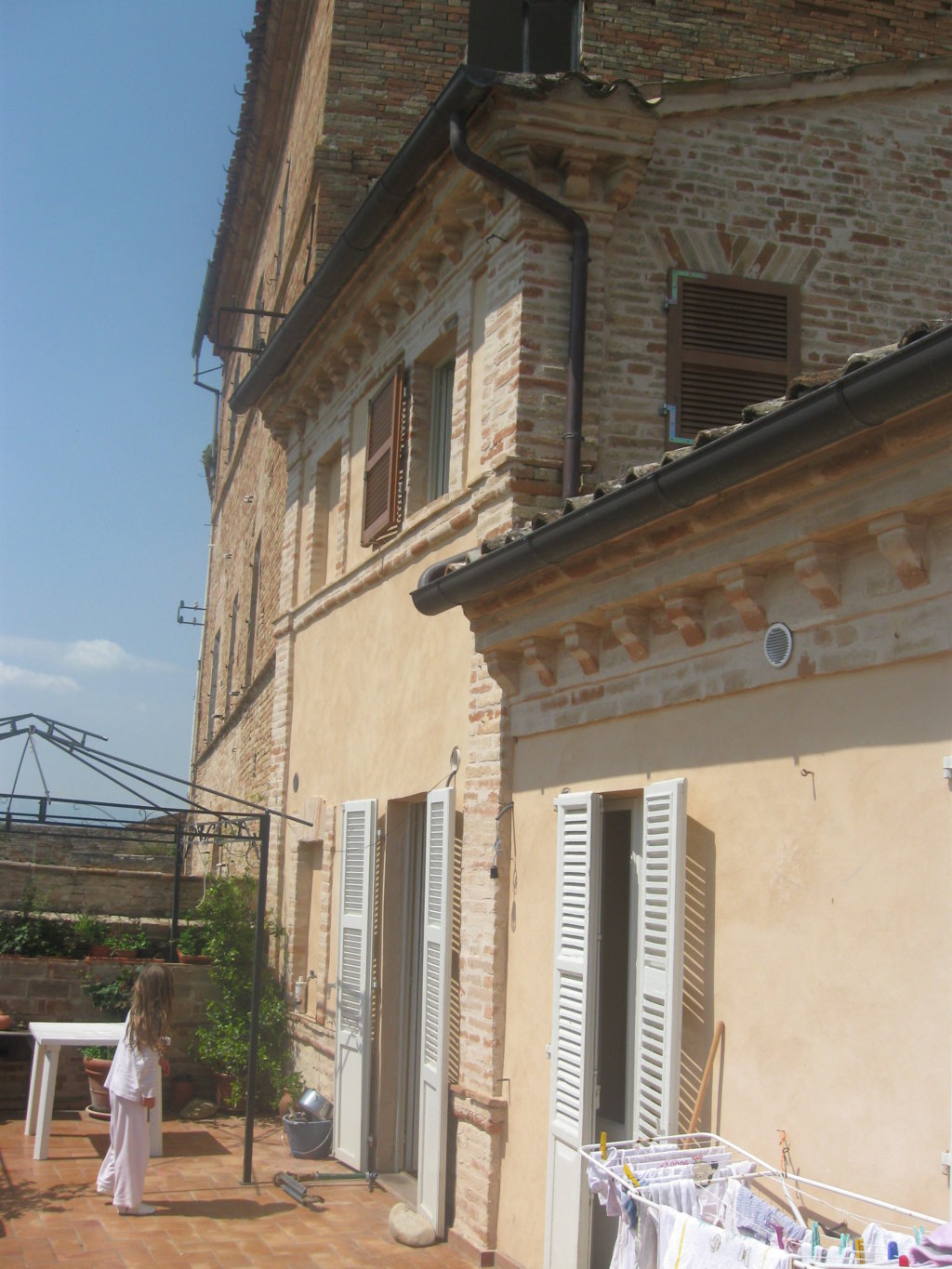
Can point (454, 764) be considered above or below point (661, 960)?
above

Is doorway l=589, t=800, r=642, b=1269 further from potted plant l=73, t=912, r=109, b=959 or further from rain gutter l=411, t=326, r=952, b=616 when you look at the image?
potted plant l=73, t=912, r=109, b=959

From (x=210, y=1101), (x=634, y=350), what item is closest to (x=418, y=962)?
(x=210, y=1101)

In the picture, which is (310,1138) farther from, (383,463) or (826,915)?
(826,915)

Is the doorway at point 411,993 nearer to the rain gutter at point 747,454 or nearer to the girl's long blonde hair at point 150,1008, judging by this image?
the girl's long blonde hair at point 150,1008

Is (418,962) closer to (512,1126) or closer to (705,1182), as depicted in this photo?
(512,1126)

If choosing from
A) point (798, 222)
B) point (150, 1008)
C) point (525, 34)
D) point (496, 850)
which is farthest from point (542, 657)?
point (525, 34)

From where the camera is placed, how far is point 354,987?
32.2 feet

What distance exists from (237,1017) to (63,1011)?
1.55m

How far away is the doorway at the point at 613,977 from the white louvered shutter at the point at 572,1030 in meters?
0.06

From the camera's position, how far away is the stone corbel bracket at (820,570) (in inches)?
187

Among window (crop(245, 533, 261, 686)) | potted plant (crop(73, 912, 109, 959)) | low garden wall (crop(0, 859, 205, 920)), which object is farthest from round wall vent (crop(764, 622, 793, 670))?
window (crop(245, 533, 261, 686))

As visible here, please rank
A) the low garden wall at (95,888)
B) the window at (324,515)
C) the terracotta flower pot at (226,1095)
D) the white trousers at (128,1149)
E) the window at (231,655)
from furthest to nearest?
the window at (231,655) < the low garden wall at (95,888) < the window at (324,515) < the terracotta flower pot at (226,1095) < the white trousers at (128,1149)

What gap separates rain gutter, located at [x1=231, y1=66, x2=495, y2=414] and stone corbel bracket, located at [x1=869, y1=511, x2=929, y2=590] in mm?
4415

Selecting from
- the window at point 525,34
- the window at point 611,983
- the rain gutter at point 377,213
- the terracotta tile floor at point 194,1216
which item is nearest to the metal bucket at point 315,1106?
the terracotta tile floor at point 194,1216
